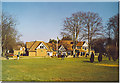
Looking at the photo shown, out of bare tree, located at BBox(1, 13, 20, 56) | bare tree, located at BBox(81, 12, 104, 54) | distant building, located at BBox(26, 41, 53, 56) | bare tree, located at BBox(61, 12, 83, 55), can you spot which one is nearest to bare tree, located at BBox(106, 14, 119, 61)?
bare tree, located at BBox(81, 12, 104, 54)

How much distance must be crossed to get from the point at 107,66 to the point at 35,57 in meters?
2.50

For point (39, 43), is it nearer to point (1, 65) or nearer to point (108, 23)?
point (1, 65)

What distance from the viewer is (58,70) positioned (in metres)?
5.41

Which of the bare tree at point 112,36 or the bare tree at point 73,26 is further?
the bare tree at point 73,26

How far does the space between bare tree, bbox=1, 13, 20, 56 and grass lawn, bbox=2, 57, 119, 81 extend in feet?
1.72

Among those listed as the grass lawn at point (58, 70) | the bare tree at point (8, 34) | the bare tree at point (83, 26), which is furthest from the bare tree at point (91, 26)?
the bare tree at point (8, 34)

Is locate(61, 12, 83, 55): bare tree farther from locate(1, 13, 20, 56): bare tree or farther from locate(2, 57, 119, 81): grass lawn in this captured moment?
locate(1, 13, 20, 56): bare tree

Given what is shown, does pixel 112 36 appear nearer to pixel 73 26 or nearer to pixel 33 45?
pixel 73 26

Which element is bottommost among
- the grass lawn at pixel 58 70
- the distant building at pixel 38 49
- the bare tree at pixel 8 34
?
the grass lawn at pixel 58 70

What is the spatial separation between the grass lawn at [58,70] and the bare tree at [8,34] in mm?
525

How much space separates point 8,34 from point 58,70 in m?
2.15

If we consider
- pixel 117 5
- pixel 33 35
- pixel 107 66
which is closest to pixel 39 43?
pixel 33 35

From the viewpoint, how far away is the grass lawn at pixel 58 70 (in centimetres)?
527

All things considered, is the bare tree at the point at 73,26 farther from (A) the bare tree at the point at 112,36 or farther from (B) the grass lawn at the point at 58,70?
(A) the bare tree at the point at 112,36
